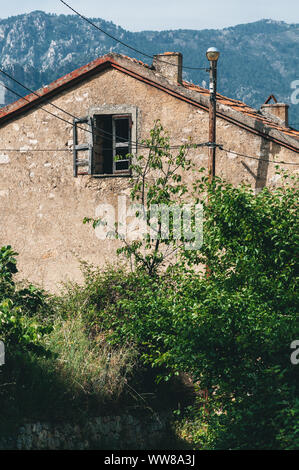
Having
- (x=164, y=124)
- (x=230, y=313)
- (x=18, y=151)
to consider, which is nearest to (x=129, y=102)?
(x=164, y=124)

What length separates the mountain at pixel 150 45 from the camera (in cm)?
12564

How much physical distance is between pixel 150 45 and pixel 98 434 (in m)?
147

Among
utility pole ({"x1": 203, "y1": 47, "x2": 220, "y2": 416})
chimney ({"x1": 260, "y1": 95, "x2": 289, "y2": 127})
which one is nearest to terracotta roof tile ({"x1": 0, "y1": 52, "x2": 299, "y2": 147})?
utility pole ({"x1": 203, "y1": 47, "x2": 220, "y2": 416})

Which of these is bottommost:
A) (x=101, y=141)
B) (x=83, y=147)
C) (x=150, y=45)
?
(x=83, y=147)

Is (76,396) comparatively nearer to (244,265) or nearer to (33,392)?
(33,392)

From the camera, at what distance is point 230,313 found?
21.0ft

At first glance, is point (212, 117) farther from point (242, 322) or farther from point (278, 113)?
point (242, 322)

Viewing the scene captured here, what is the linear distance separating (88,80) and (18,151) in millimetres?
1911

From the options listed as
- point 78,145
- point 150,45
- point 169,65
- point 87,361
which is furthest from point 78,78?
point 150,45

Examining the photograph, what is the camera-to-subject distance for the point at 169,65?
1101cm

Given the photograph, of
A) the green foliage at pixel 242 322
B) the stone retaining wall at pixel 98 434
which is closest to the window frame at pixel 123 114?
the green foliage at pixel 242 322

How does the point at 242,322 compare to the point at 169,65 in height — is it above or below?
below

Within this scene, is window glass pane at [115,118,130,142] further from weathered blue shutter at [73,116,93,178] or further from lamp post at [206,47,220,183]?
lamp post at [206,47,220,183]
